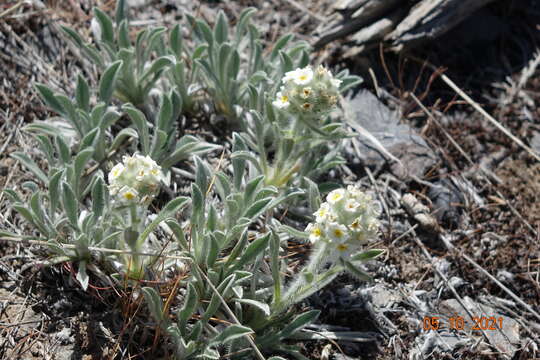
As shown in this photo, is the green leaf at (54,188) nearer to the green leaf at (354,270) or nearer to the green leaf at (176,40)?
the green leaf at (176,40)

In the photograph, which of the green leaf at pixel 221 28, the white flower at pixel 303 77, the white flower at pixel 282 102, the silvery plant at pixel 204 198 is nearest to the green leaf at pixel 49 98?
the silvery plant at pixel 204 198

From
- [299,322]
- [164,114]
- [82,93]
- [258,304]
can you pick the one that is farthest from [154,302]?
[82,93]

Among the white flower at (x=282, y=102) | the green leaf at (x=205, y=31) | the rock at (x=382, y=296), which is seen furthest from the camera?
the green leaf at (x=205, y=31)

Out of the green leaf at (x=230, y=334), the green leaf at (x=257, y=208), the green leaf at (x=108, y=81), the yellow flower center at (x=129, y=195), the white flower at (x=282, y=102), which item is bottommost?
the green leaf at (x=230, y=334)

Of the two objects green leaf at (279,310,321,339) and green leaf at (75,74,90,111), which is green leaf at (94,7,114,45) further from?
green leaf at (279,310,321,339)

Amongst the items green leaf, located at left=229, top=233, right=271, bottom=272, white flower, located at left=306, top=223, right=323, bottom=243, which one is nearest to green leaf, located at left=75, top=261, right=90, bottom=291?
green leaf, located at left=229, top=233, right=271, bottom=272

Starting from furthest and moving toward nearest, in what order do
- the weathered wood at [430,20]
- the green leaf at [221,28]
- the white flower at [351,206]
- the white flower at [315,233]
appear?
the weathered wood at [430,20]
the green leaf at [221,28]
the white flower at [315,233]
the white flower at [351,206]
